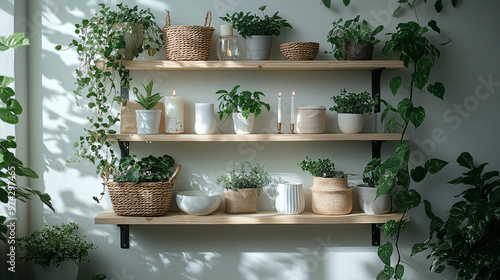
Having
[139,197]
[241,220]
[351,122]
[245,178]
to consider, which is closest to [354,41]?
[351,122]

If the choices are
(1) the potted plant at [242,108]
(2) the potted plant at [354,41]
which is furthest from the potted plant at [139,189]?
(2) the potted plant at [354,41]

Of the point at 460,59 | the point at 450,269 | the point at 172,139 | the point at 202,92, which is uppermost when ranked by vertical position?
the point at 460,59

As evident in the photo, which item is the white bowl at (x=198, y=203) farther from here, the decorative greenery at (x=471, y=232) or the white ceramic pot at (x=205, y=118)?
the decorative greenery at (x=471, y=232)

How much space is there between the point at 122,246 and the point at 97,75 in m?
0.90

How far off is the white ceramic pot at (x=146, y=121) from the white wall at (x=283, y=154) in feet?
0.65

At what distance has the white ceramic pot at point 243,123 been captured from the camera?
244 centimetres

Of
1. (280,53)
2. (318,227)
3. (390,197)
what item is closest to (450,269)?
(390,197)

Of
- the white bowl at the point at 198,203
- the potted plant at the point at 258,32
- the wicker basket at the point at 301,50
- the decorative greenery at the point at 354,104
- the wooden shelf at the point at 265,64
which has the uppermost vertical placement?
the potted plant at the point at 258,32

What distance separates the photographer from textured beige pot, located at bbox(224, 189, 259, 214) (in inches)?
96.8

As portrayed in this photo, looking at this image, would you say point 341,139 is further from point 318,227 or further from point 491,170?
point 491,170

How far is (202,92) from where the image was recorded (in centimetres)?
259

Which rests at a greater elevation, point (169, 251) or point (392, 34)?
point (392, 34)

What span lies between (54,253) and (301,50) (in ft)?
5.13

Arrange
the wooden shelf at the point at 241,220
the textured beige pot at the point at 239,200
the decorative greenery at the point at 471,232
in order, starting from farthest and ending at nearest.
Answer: the textured beige pot at the point at 239,200
the wooden shelf at the point at 241,220
the decorative greenery at the point at 471,232
